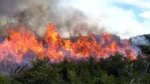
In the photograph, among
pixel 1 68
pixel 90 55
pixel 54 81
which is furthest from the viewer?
pixel 90 55

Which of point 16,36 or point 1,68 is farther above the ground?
point 16,36

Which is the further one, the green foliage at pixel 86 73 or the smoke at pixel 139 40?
the smoke at pixel 139 40

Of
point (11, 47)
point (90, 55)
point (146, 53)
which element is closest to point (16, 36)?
point (11, 47)

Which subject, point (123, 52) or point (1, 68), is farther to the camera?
Answer: point (123, 52)

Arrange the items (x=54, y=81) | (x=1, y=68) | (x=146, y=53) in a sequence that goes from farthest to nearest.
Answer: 1. (x=146, y=53)
2. (x=1, y=68)
3. (x=54, y=81)

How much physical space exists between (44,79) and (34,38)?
70815 millimetres

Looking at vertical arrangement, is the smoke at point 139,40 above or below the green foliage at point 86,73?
above

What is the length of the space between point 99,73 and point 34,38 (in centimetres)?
3773

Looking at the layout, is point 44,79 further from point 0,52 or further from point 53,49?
point 53,49

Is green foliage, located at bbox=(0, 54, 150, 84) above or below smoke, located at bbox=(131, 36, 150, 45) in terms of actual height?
below

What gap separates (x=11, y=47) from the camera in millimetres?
138375

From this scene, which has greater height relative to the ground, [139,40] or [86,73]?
[139,40]

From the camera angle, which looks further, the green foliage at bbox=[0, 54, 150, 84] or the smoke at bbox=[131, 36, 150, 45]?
the smoke at bbox=[131, 36, 150, 45]

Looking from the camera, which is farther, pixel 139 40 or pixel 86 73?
pixel 139 40
